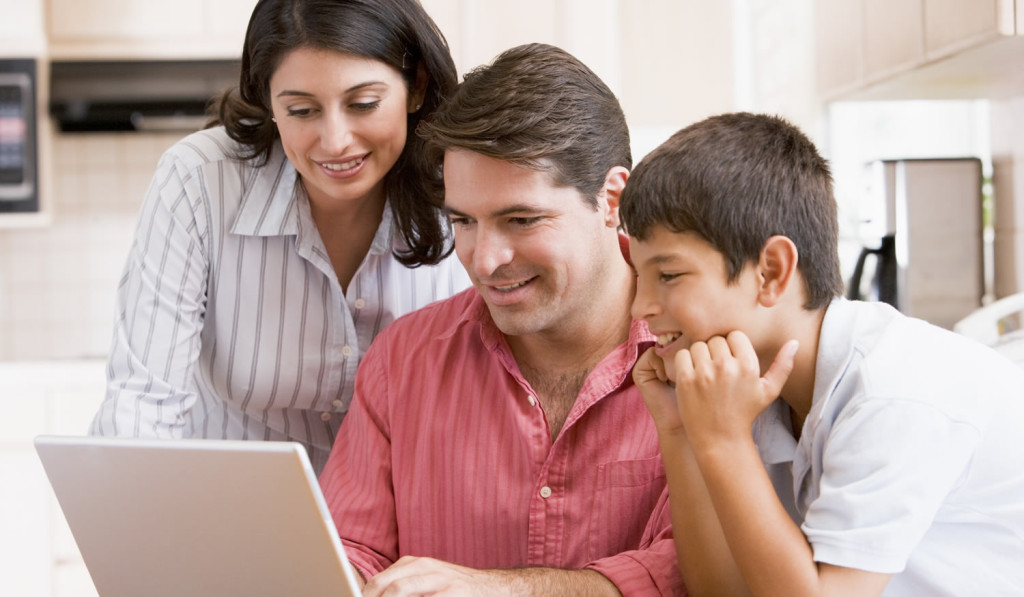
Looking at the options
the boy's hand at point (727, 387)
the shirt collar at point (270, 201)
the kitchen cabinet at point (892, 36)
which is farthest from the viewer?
the kitchen cabinet at point (892, 36)

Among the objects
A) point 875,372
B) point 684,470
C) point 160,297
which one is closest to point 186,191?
point 160,297

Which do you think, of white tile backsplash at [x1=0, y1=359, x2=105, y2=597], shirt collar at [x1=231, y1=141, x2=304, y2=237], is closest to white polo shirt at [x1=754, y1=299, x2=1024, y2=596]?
shirt collar at [x1=231, y1=141, x2=304, y2=237]

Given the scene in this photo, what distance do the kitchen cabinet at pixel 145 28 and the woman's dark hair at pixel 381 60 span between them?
190 cm

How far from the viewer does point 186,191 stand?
169 cm

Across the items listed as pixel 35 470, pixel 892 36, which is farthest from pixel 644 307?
pixel 35 470

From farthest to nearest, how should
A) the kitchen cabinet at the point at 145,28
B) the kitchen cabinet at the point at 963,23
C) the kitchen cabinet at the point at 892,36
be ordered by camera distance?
the kitchen cabinet at the point at 145,28 → the kitchen cabinet at the point at 892,36 → the kitchen cabinet at the point at 963,23

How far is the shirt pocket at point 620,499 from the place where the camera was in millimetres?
1418

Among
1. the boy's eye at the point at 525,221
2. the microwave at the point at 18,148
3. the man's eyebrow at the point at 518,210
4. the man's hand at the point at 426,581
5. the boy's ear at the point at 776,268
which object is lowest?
the man's hand at the point at 426,581

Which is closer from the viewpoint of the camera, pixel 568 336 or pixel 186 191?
pixel 568 336

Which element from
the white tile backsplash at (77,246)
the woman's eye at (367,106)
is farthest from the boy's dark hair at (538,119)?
the white tile backsplash at (77,246)

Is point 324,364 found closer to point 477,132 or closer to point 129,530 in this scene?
point 477,132

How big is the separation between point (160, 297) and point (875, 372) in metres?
1.10

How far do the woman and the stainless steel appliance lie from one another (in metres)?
1.40

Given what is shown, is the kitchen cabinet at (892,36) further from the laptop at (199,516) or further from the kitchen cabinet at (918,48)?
the laptop at (199,516)
